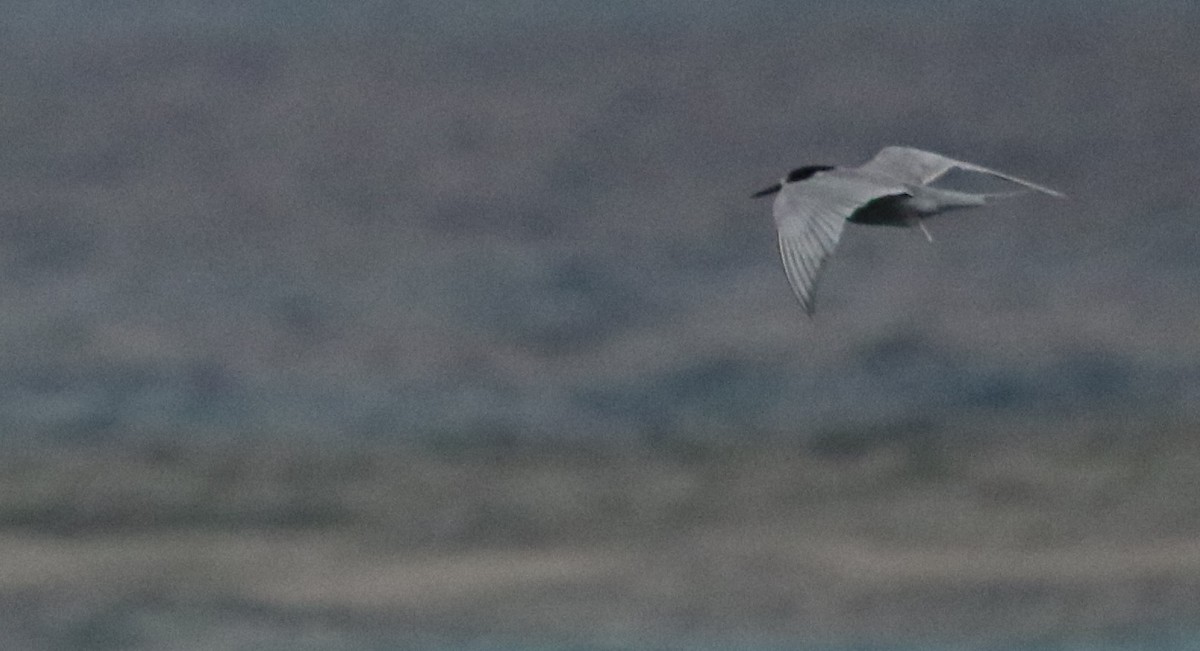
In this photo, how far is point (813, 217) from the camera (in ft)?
29.3

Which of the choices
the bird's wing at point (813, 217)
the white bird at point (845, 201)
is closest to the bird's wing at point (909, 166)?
the white bird at point (845, 201)

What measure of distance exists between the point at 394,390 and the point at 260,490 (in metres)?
1.64

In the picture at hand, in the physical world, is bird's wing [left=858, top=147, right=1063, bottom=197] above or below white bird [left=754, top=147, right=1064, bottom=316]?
above

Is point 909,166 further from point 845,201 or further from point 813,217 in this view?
point 813,217

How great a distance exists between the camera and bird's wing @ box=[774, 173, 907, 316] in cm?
859

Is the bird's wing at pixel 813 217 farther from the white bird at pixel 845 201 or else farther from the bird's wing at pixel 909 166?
the bird's wing at pixel 909 166

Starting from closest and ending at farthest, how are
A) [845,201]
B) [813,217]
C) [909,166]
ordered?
[813,217]
[845,201]
[909,166]

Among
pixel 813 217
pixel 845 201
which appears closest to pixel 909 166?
pixel 845 201

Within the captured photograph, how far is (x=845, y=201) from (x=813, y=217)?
0.59 feet

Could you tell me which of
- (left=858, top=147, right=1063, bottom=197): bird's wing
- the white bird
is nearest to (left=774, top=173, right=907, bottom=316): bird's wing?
the white bird

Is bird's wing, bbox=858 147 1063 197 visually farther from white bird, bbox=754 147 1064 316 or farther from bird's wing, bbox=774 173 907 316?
bird's wing, bbox=774 173 907 316

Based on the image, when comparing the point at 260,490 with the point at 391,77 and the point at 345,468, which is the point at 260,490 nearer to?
the point at 345,468

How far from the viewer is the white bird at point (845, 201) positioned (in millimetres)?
8719

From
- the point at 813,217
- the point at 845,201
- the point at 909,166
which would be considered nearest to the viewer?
the point at 813,217
